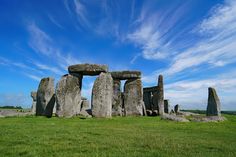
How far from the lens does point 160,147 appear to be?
6566mm

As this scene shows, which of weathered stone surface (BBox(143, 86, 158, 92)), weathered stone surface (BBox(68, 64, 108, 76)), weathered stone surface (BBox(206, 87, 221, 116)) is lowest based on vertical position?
weathered stone surface (BBox(206, 87, 221, 116))

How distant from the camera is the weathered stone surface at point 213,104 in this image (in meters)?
22.4

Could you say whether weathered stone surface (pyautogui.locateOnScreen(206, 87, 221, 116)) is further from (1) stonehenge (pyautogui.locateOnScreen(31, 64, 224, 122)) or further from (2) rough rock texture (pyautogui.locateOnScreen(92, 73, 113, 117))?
(2) rough rock texture (pyautogui.locateOnScreen(92, 73, 113, 117))

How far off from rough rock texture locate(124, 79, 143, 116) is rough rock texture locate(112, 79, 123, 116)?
67cm

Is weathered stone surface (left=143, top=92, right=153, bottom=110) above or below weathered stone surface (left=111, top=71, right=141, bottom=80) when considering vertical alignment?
below

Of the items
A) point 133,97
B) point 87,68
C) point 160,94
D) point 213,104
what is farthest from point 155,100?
point 87,68

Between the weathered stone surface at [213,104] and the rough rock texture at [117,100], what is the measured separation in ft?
23.9

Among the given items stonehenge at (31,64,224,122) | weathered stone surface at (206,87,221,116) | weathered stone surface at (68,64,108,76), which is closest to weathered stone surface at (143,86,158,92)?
stonehenge at (31,64,224,122)

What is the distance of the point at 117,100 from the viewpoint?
2228 centimetres

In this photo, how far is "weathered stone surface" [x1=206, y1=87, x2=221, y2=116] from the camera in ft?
73.4

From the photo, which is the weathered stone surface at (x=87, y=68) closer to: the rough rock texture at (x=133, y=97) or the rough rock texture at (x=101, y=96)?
the rough rock texture at (x=101, y=96)

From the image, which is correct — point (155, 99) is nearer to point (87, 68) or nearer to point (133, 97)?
point (133, 97)

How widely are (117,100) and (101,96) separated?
15.7 ft

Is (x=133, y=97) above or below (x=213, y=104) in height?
above
